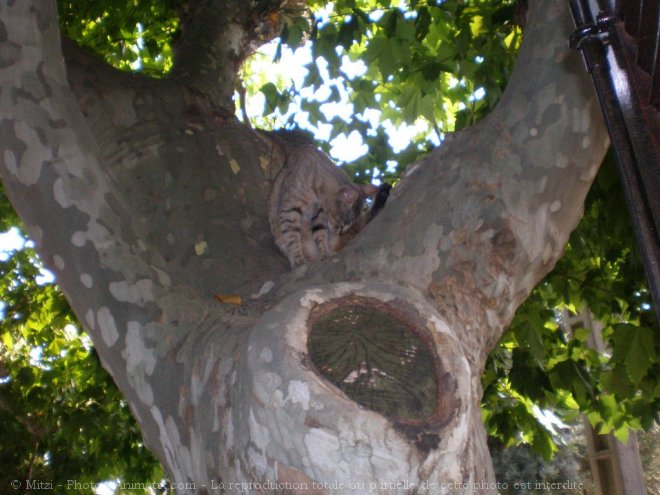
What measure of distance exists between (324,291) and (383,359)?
236 millimetres

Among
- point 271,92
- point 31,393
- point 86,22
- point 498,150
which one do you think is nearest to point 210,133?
point 498,150

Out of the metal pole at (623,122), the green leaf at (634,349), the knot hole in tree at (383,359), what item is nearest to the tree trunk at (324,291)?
the knot hole in tree at (383,359)

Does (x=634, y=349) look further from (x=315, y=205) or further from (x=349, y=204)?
(x=315, y=205)

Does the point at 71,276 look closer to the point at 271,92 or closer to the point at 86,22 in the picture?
the point at 271,92

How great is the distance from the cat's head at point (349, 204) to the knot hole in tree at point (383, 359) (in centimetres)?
139

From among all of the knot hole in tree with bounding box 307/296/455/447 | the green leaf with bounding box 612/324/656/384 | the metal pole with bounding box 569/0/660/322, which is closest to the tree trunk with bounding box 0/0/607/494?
the knot hole in tree with bounding box 307/296/455/447

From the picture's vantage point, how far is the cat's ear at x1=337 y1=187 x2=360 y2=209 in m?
3.24

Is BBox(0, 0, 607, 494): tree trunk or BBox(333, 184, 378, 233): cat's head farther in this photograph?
BBox(333, 184, 378, 233): cat's head

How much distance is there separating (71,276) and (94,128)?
1.23m

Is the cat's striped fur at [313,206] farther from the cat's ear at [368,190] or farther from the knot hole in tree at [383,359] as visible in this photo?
the knot hole in tree at [383,359]

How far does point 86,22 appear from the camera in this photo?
5441mm

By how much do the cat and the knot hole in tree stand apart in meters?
1.01

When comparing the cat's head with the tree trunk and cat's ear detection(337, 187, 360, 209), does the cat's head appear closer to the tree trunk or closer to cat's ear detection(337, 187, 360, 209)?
cat's ear detection(337, 187, 360, 209)

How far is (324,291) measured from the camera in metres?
1.77
